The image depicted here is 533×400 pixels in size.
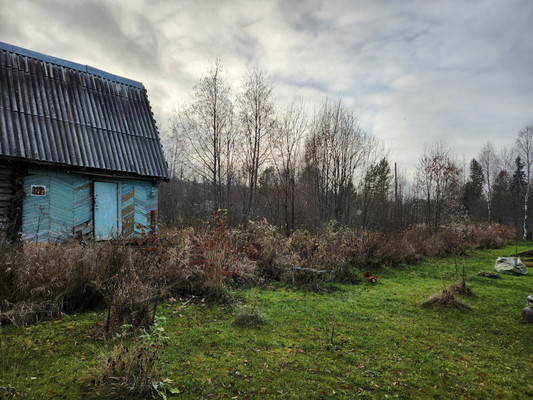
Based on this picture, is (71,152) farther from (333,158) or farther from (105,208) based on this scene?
(333,158)

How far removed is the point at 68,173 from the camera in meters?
9.37

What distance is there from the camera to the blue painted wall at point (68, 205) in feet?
28.6

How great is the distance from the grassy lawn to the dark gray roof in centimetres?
632

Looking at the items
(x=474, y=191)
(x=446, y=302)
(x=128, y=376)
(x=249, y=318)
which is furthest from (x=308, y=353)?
(x=474, y=191)

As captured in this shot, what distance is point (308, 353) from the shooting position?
4.12m

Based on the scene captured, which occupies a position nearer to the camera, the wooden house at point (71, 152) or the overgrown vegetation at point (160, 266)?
the overgrown vegetation at point (160, 266)

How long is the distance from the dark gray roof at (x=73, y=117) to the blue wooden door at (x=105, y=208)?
2.52 ft

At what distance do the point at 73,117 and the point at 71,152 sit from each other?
1.46 meters

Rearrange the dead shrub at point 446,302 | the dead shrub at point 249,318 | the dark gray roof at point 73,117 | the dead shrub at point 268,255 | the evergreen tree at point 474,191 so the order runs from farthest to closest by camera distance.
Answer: the evergreen tree at point 474,191 < the dead shrub at point 268,255 < the dark gray roof at point 73,117 < the dead shrub at point 446,302 < the dead shrub at point 249,318

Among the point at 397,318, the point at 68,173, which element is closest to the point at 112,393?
the point at 397,318

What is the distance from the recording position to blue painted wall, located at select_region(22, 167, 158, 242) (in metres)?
8.70

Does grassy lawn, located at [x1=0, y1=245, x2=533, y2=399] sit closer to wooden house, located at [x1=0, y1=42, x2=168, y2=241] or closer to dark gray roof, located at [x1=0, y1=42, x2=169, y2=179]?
wooden house, located at [x1=0, y1=42, x2=168, y2=241]

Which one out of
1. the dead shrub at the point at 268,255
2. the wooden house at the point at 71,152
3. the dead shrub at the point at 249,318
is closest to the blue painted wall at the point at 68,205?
the wooden house at the point at 71,152

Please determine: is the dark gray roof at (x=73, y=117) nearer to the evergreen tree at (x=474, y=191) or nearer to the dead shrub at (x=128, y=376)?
the dead shrub at (x=128, y=376)
